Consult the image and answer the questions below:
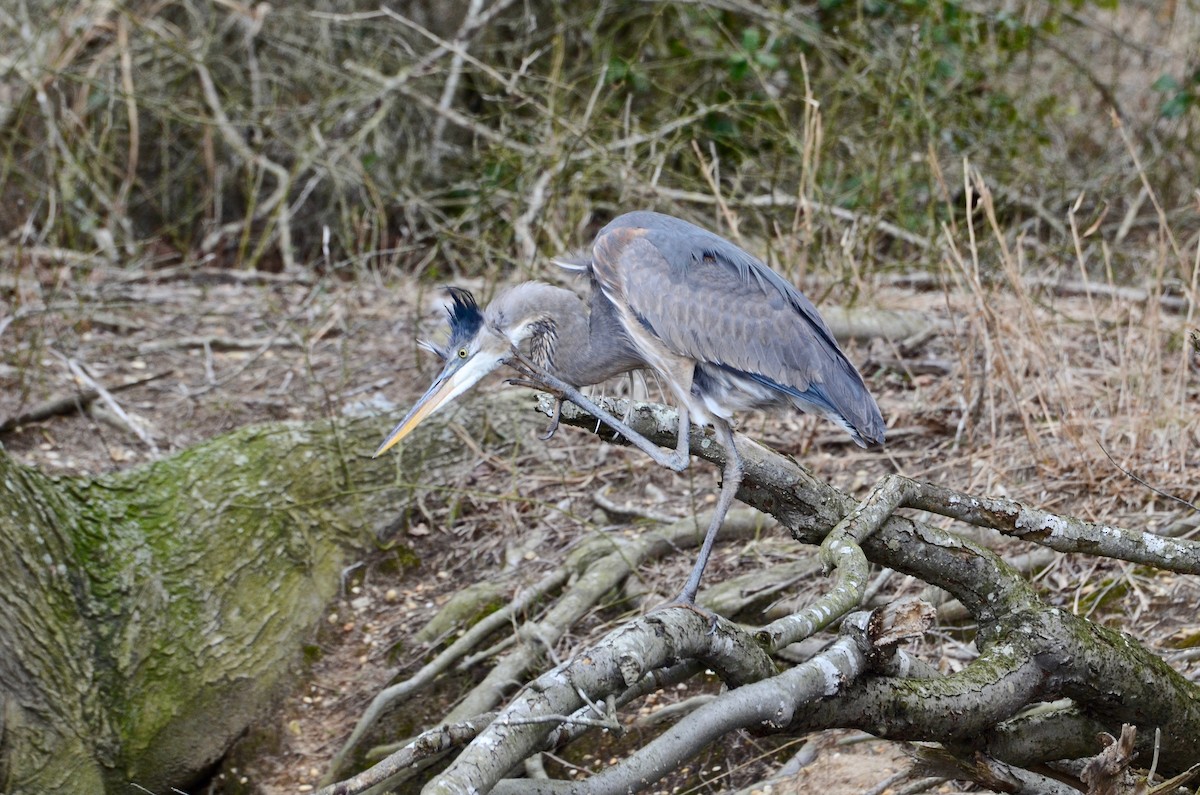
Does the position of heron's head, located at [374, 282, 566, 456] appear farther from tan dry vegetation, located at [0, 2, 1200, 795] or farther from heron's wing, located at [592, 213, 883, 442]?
tan dry vegetation, located at [0, 2, 1200, 795]

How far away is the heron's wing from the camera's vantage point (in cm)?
372

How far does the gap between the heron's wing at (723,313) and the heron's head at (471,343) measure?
31 centimetres

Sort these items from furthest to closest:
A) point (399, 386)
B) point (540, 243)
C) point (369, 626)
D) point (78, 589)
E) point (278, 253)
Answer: point (278, 253)
point (540, 243)
point (399, 386)
point (369, 626)
point (78, 589)

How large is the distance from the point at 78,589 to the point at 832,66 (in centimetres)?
644

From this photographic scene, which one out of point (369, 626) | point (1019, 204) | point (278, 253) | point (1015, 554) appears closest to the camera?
point (1015, 554)

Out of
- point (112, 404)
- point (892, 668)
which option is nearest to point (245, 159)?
point (112, 404)

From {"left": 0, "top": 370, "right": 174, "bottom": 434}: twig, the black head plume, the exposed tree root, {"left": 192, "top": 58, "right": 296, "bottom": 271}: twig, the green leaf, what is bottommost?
{"left": 0, "top": 370, "right": 174, "bottom": 434}: twig

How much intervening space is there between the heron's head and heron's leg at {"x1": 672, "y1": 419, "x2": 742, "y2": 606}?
737 millimetres

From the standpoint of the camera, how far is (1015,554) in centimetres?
454

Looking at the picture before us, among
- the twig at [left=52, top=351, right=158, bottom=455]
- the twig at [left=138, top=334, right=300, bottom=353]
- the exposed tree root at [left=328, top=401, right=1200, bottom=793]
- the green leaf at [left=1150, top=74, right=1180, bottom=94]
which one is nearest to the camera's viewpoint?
the exposed tree root at [left=328, top=401, right=1200, bottom=793]

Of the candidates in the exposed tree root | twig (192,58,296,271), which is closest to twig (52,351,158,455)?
twig (192,58,296,271)

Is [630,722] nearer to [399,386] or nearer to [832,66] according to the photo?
[399,386]

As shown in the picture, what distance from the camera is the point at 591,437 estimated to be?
6.12 m

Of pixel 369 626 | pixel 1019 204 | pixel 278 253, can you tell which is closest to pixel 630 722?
pixel 369 626
